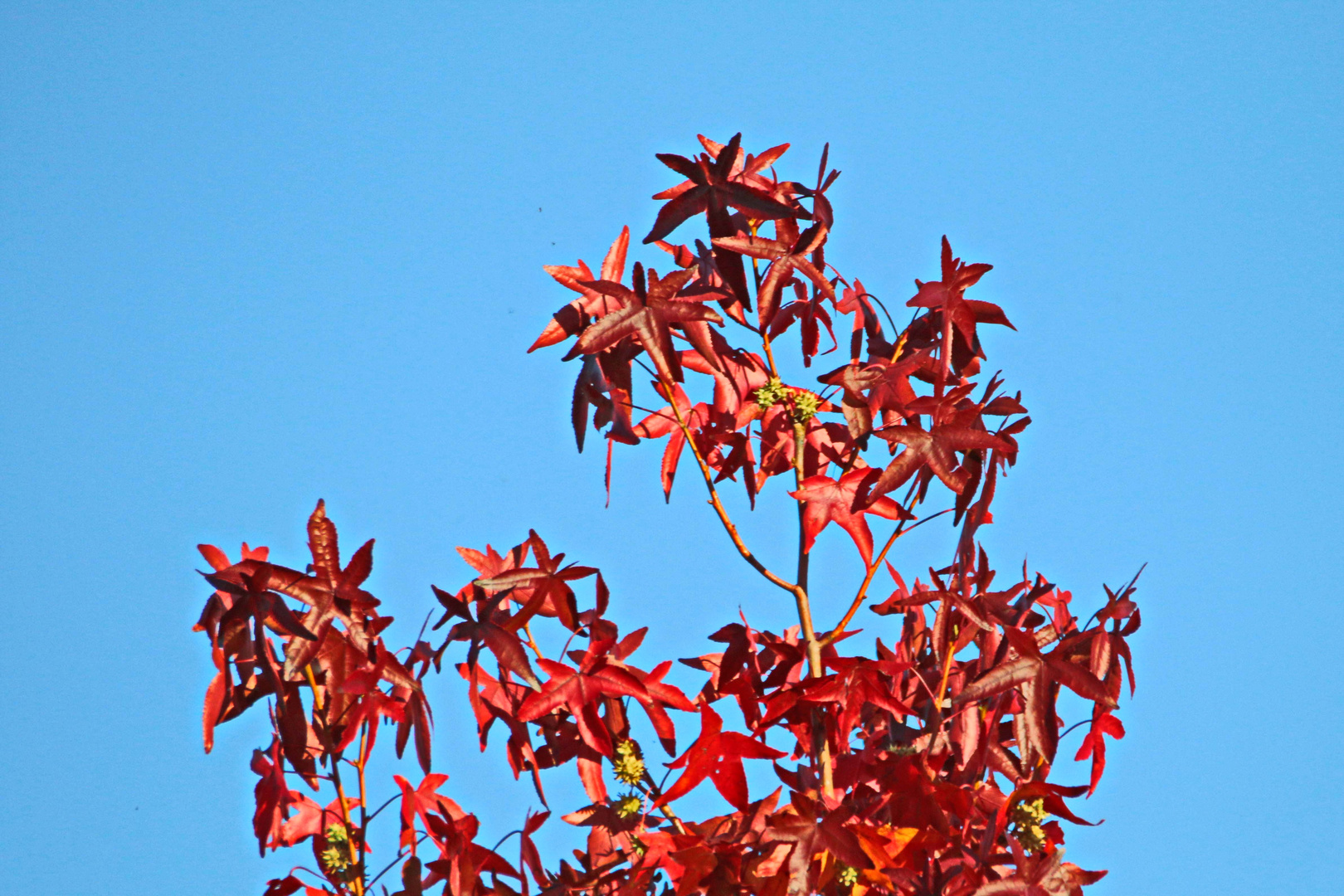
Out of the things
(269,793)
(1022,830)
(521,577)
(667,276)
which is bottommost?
(1022,830)

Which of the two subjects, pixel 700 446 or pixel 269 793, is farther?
pixel 700 446

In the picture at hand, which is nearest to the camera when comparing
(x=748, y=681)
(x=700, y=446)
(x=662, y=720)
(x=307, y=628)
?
(x=307, y=628)

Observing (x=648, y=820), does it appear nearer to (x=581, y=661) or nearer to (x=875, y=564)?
(x=581, y=661)

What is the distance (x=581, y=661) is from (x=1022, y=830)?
1149mm

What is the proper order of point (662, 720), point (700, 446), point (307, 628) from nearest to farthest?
point (307, 628) < point (662, 720) < point (700, 446)

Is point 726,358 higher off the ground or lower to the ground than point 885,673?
higher

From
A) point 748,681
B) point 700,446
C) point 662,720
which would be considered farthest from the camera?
point 700,446

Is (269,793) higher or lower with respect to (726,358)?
lower

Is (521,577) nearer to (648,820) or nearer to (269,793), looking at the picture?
(648,820)

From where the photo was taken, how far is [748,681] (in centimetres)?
291

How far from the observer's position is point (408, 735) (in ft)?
8.62

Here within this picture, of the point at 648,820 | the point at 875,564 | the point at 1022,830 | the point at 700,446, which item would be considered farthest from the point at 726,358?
the point at 1022,830

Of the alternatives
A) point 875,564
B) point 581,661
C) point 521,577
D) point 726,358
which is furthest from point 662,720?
point 726,358

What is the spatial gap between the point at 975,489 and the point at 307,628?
4.70 feet
